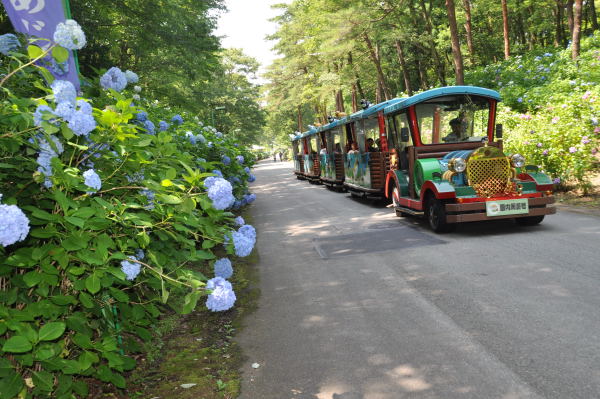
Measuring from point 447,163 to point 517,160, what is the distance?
124 centimetres

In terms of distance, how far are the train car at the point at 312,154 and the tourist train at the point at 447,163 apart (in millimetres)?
7587

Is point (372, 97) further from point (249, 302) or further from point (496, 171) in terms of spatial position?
point (249, 302)

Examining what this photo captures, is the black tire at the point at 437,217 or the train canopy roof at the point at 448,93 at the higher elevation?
the train canopy roof at the point at 448,93

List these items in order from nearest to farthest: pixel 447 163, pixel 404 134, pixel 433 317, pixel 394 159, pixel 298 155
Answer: pixel 433 317, pixel 447 163, pixel 404 134, pixel 394 159, pixel 298 155

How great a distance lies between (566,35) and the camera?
3741 cm

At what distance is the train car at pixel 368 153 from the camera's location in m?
12.2

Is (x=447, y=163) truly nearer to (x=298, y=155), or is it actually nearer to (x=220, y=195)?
(x=220, y=195)

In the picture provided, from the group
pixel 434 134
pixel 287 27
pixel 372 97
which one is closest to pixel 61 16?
pixel 434 134

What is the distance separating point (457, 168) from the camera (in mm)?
7922

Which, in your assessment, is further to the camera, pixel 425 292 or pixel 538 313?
pixel 425 292

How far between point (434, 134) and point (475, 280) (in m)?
5.02

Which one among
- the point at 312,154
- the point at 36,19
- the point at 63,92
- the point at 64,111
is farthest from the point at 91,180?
the point at 312,154

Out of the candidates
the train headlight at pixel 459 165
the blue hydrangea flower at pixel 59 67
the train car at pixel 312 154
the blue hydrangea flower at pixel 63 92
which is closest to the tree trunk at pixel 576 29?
the train car at pixel 312 154

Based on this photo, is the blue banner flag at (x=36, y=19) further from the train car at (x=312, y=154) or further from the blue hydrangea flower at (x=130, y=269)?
the train car at (x=312, y=154)
